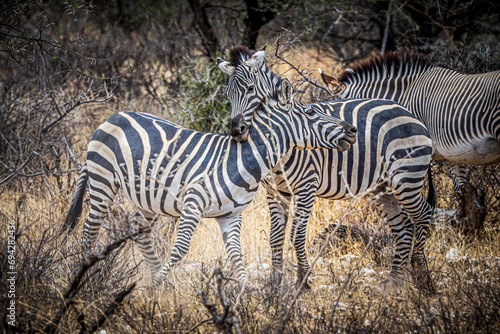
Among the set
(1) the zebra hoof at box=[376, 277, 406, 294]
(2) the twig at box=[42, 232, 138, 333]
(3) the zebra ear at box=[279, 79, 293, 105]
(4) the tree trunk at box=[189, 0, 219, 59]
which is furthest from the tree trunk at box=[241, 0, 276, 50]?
(2) the twig at box=[42, 232, 138, 333]

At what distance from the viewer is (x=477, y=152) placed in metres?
5.03

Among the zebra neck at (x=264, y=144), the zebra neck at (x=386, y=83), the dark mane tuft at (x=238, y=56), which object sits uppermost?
the dark mane tuft at (x=238, y=56)

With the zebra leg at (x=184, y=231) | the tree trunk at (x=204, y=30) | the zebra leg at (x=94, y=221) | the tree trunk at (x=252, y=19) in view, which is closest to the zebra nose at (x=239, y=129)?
the zebra leg at (x=184, y=231)

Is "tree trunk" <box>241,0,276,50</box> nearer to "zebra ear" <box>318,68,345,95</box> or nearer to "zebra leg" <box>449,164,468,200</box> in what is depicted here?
"zebra ear" <box>318,68,345,95</box>

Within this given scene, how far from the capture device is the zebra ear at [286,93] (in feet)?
12.8

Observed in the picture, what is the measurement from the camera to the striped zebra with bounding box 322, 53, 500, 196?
4.95m

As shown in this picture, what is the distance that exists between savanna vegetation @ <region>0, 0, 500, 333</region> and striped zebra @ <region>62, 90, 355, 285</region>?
9.6 inches

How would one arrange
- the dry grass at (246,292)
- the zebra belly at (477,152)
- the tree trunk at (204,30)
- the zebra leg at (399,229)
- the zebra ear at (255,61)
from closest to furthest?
A: the dry grass at (246,292) < the zebra leg at (399,229) < the zebra belly at (477,152) < the zebra ear at (255,61) < the tree trunk at (204,30)

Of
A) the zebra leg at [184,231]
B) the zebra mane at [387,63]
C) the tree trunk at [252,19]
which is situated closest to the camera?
the zebra leg at [184,231]

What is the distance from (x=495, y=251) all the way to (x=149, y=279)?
340cm

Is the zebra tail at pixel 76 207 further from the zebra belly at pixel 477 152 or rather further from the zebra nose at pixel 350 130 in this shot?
the zebra belly at pixel 477 152

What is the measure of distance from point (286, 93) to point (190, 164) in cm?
90

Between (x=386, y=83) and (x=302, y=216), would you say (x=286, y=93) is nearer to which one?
(x=302, y=216)

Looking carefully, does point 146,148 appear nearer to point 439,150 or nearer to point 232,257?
point 232,257
